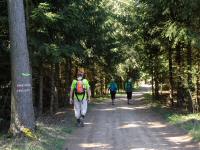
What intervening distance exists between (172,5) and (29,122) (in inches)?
369

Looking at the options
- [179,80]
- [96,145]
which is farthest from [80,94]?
[179,80]

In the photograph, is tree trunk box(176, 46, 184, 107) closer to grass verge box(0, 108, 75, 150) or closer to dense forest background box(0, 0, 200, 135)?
dense forest background box(0, 0, 200, 135)

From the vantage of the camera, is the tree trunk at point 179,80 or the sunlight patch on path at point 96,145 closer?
the sunlight patch on path at point 96,145

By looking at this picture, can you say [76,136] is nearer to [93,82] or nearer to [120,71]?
[93,82]

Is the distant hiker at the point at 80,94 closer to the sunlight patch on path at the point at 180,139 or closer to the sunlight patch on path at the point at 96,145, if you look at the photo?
the sunlight patch on path at the point at 96,145

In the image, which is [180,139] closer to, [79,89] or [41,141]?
[41,141]

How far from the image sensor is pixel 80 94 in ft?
50.2

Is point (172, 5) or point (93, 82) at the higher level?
point (172, 5)

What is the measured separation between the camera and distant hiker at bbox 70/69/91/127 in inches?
599

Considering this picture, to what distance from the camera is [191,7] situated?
16.8 meters

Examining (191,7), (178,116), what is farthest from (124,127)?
(191,7)

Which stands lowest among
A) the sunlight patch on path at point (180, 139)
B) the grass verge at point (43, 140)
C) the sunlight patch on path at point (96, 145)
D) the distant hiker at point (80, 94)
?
the sunlight patch on path at point (180, 139)

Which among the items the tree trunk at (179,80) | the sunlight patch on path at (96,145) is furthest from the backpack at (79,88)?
the tree trunk at (179,80)

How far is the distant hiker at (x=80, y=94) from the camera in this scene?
1521cm
